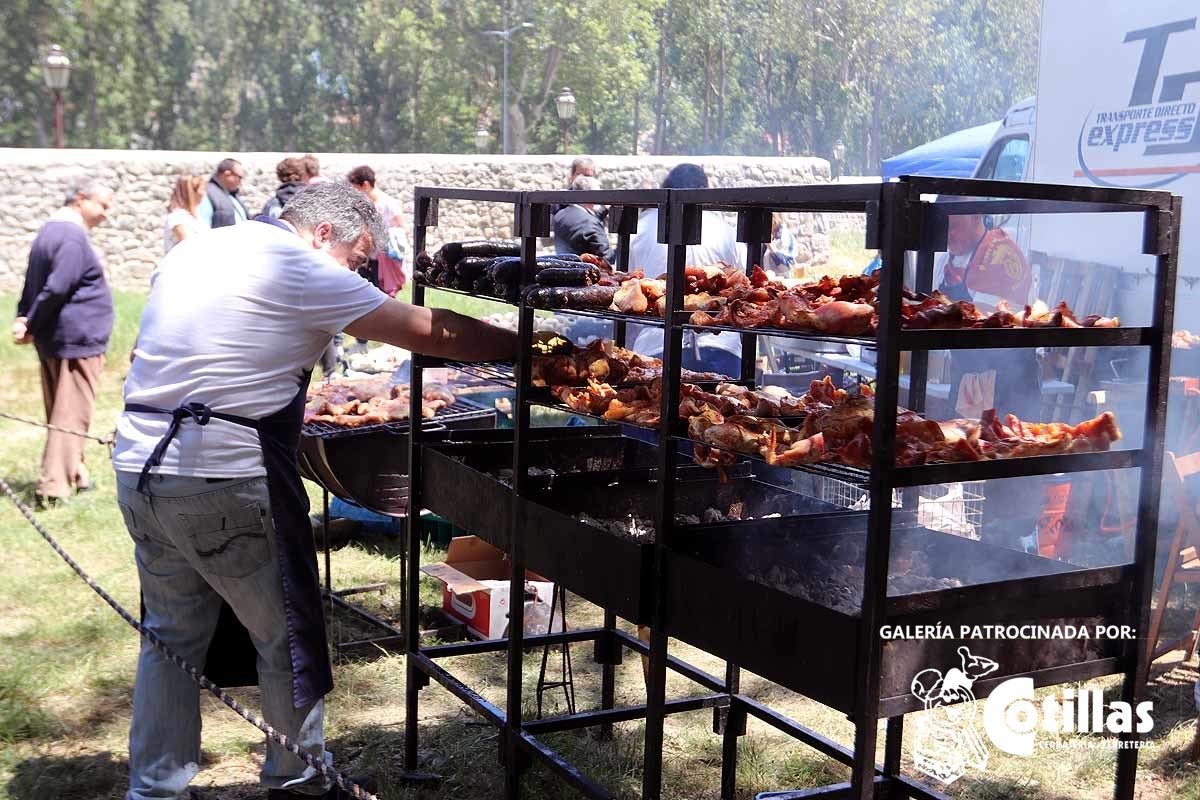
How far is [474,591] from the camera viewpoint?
5695 mm

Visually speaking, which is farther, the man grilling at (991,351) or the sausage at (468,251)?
the man grilling at (991,351)

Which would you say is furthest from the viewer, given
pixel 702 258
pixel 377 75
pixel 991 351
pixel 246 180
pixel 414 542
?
pixel 377 75

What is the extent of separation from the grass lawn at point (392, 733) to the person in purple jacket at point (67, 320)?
1.74 m

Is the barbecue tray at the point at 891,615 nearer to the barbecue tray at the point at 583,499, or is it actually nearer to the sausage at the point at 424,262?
the barbecue tray at the point at 583,499

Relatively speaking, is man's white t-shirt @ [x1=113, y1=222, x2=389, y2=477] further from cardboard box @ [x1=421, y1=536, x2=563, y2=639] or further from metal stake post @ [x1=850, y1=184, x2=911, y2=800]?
cardboard box @ [x1=421, y1=536, x2=563, y2=639]

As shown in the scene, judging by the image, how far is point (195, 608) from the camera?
12.3 feet

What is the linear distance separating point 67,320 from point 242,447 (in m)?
5.10

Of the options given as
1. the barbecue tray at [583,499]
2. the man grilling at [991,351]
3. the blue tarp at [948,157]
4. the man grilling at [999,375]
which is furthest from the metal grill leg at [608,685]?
the blue tarp at [948,157]

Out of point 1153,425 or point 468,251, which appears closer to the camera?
point 1153,425

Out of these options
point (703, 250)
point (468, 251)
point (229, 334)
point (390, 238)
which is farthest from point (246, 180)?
point (229, 334)

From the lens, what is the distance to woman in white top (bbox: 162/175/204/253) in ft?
27.9

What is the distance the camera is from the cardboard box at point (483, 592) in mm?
5684

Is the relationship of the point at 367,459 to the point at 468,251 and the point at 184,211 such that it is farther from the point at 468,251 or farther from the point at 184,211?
the point at 184,211

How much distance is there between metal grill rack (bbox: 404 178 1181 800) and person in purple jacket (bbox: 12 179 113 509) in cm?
444
